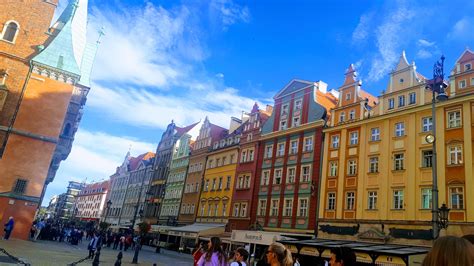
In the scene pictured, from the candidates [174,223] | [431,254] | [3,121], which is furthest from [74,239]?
[431,254]

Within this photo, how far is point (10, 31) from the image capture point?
3309cm

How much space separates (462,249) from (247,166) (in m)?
37.9

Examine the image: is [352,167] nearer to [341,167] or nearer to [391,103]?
[341,167]

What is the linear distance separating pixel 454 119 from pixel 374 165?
19.7ft

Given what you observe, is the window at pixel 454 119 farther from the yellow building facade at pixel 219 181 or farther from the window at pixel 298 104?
the yellow building facade at pixel 219 181

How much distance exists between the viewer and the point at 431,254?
239cm

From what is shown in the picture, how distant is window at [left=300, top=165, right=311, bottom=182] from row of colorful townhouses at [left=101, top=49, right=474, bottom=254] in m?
0.12

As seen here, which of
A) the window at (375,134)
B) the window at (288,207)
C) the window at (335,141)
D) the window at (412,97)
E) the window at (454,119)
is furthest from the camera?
the window at (288,207)

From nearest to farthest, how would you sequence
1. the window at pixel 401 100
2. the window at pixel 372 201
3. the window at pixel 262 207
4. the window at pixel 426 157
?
the window at pixel 426 157 < the window at pixel 372 201 < the window at pixel 401 100 < the window at pixel 262 207

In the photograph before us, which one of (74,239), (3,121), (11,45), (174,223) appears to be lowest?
(74,239)

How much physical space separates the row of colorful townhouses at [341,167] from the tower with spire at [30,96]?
1498cm

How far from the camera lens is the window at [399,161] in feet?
85.4

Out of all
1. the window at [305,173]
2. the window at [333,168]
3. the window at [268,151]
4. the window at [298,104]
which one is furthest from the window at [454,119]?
the window at [268,151]

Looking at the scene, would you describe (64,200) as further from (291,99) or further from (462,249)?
(462,249)
